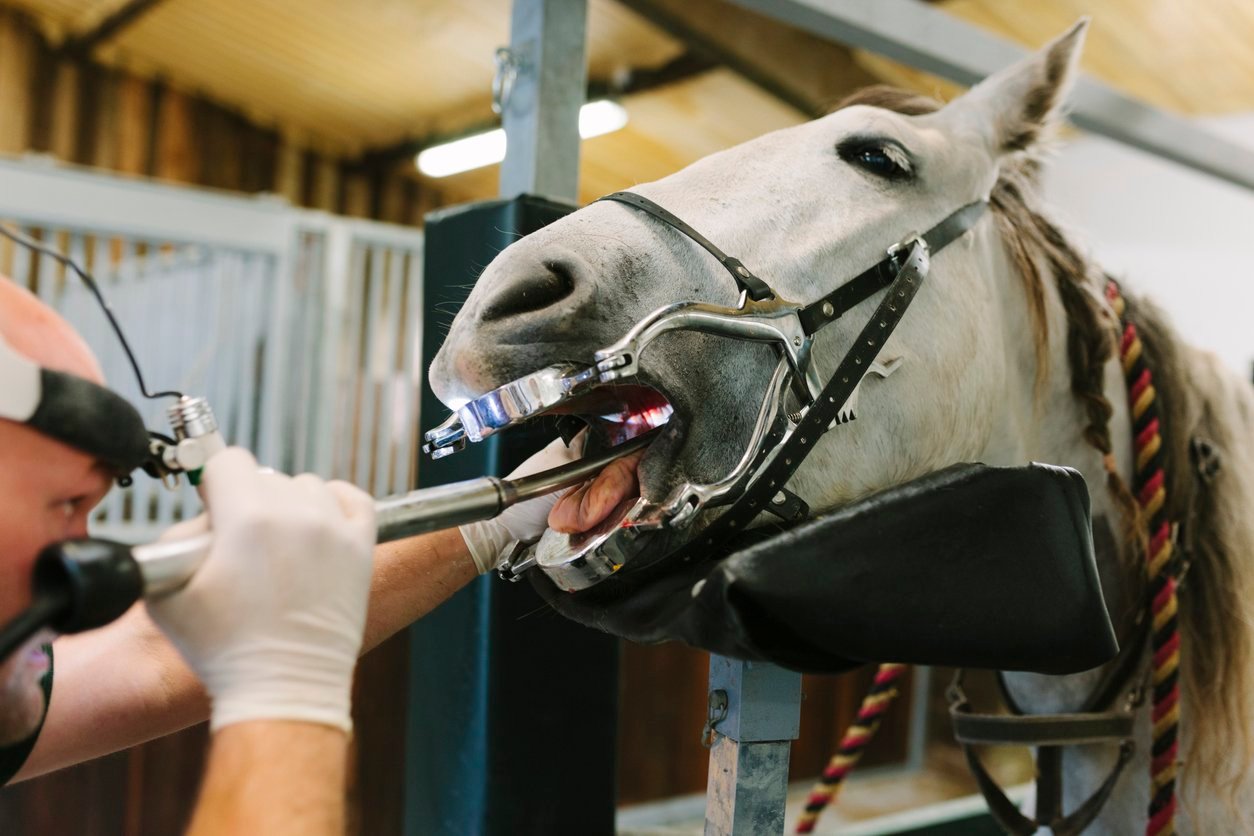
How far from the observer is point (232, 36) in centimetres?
713

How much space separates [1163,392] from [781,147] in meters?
0.58

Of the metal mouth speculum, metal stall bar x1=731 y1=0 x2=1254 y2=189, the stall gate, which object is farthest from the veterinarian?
the stall gate

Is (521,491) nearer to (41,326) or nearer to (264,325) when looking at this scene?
(41,326)

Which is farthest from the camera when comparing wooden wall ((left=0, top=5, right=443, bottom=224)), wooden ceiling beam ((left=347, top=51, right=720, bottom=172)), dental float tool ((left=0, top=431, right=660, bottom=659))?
wooden wall ((left=0, top=5, right=443, bottom=224))

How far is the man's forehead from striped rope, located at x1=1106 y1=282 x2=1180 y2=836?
106 centimetres

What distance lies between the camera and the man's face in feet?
1.88

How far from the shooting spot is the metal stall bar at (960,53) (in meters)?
1.37

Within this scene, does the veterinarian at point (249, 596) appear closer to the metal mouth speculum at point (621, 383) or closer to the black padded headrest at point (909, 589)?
the metal mouth speculum at point (621, 383)

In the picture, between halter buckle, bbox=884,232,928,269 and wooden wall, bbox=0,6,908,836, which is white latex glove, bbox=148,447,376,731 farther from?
wooden wall, bbox=0,6,908,836

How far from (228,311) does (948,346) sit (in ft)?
6.72

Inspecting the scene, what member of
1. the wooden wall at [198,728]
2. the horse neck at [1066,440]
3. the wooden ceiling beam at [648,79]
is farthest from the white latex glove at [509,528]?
the wooden ceiling beam at [648,79]

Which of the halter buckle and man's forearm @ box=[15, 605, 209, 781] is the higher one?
the halter buckle

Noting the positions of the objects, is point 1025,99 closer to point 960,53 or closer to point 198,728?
point 960,53

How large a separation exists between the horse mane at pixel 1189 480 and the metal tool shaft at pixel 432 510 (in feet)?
1.88
